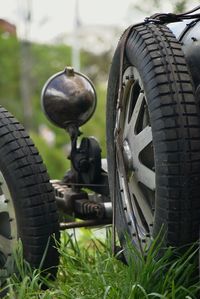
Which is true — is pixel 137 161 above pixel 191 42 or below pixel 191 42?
below

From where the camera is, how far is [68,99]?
14.1ft

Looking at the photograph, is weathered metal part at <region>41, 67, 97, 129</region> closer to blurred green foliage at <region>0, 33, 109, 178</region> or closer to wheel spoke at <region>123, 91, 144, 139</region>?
wheel spoke at <region>123, 91, 144, 139</region>

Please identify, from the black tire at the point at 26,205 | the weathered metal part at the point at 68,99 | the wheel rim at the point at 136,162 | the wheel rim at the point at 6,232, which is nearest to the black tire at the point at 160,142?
the wheel rim at the point at 136,162

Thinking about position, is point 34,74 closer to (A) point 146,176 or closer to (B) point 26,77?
(B) point 26,77

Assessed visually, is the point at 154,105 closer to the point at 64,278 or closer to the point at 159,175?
the point at 159,175

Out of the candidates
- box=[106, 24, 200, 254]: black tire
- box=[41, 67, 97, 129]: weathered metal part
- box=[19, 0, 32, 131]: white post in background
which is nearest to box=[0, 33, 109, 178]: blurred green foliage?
box=[19, 0, 32, 131]: white post in background

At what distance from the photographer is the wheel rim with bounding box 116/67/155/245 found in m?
3.17

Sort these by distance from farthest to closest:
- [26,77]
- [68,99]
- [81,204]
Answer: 1. [26,77]
2. [68,99]
3. [81,204]

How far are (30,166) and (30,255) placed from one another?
41cm

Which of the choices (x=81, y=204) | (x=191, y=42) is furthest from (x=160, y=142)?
(x=81, y=204)

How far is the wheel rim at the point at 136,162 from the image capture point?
3.17 m

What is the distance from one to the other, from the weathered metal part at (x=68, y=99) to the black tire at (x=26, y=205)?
34.9 inches

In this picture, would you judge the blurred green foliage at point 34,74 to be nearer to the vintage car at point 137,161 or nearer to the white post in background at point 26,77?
the white post in background at point 26,77

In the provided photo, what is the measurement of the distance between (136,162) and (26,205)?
21.4 inches
